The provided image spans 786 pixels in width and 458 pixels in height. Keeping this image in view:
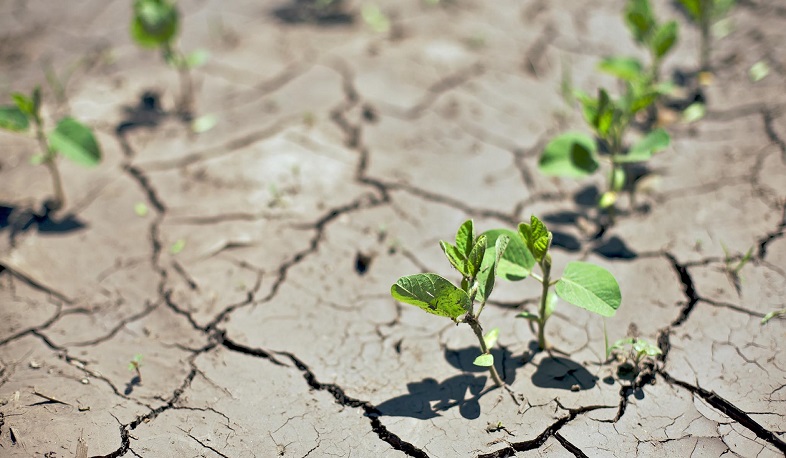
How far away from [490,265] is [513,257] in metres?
0.14

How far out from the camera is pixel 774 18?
3.74 meters

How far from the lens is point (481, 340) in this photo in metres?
1.93

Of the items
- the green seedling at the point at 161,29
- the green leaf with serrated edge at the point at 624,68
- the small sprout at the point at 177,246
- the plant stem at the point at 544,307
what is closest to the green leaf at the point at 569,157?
the green leaf with serrated edge at the point at 624,68

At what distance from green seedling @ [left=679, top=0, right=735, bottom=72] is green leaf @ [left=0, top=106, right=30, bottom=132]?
3464mm

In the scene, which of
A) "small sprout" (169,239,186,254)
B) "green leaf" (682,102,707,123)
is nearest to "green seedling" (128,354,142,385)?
"small sprout" (169,239,186,254)

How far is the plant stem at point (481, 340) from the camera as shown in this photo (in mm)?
1889

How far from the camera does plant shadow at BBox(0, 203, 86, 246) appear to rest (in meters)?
2.79

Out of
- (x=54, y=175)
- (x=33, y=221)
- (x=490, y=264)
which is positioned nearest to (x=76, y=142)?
(x=54, y=175)

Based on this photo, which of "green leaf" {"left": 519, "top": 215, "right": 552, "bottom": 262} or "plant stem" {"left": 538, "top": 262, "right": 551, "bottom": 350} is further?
"plant stem" {"left": 538, "top": 262, "right": 551, "bottom": 350}

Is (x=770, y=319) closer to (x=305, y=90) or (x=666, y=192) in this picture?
(x=666, y=192)

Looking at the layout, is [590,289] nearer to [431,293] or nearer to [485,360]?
[485,360]

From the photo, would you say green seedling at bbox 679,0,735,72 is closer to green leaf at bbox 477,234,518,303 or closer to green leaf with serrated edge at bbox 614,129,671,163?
green leaf with serrated edge at bbox 614,129,671,163

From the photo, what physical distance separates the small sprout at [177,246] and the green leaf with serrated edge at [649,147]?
78.2 inches

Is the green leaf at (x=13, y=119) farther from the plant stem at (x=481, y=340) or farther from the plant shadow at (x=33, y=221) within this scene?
the plant stem at (x=481, y=340)
